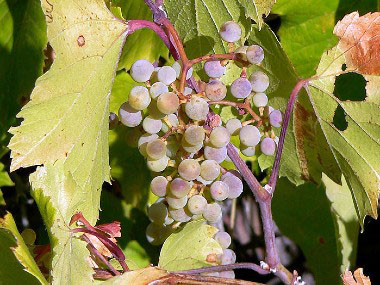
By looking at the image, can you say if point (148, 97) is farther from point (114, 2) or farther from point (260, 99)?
point (114, 2)

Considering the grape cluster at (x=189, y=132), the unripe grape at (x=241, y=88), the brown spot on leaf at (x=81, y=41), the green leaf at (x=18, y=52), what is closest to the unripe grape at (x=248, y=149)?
the grape cluster at (x=189, y=132)

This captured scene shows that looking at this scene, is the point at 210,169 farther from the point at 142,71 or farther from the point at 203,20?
the point at 203,20

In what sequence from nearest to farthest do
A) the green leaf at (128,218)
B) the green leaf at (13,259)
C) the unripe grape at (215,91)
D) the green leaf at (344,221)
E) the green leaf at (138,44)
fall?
the green leaf at (13,259), the unripe grape at (215,91), the green leaf at (138,44), the green leaf at (344,221), the green leaf at (128,218)

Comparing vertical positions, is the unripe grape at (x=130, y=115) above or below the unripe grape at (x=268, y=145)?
above

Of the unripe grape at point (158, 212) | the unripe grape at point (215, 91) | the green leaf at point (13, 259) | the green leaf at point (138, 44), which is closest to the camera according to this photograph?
the green leaf at point (13, 259)

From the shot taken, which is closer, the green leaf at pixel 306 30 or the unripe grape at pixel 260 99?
the unripe grape at pixel 260 99

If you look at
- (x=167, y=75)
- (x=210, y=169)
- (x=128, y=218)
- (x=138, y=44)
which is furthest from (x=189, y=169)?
(x=128, y=218)

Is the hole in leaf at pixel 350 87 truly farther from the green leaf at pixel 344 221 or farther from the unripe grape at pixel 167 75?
the unripe grape at pixel 167 75
